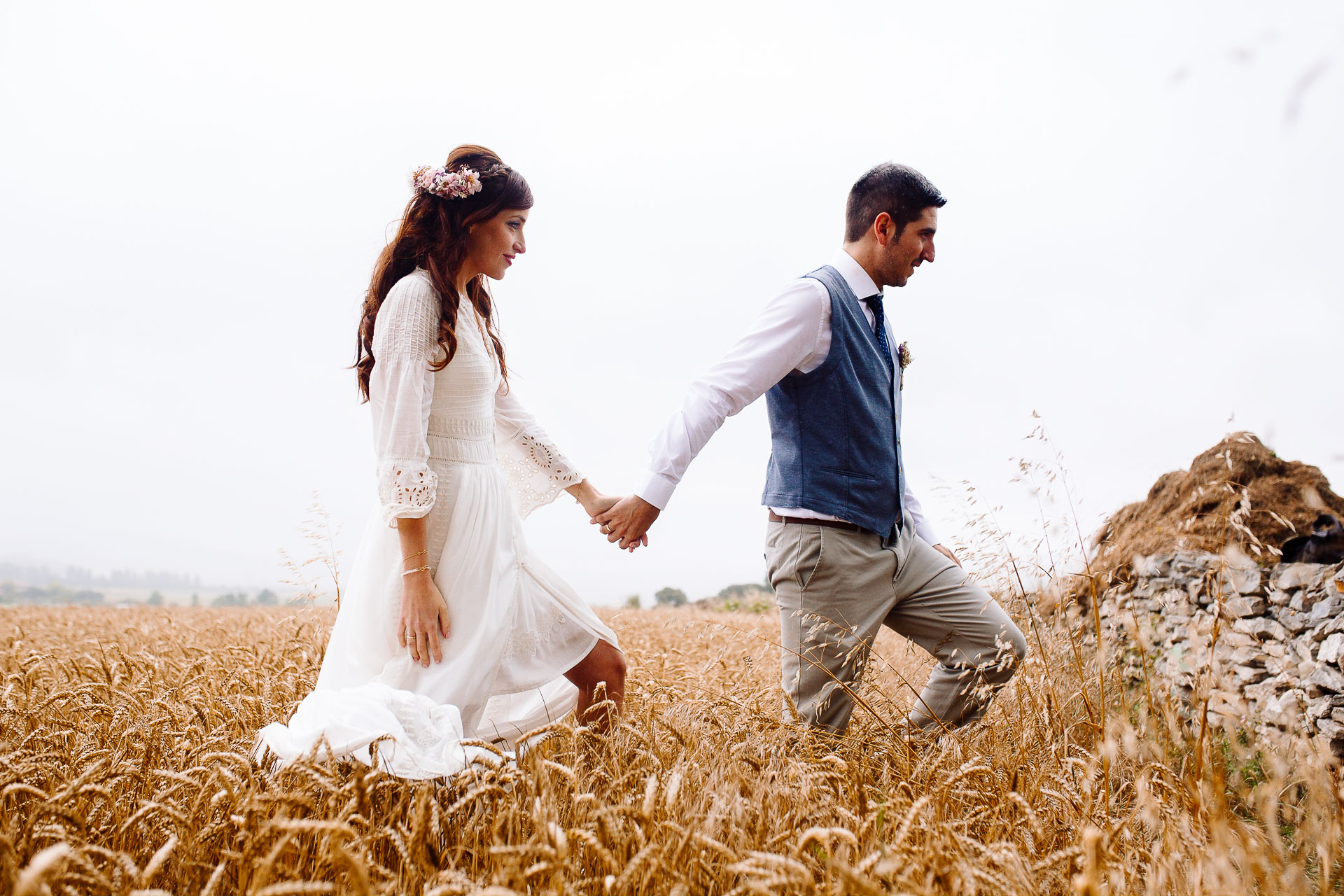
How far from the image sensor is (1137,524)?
6.01 m

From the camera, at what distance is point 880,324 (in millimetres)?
3369

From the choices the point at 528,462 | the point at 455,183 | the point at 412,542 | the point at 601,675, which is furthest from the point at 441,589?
the point at 455,183

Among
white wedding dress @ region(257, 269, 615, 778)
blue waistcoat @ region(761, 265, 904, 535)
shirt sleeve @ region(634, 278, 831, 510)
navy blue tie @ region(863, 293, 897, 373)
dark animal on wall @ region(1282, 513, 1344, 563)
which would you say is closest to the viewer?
white wedding dress @ region(257, 269, 615, 778)

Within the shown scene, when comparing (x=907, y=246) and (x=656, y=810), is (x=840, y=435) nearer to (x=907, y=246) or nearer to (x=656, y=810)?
(x=907, y=246)

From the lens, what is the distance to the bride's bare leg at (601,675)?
111 inches

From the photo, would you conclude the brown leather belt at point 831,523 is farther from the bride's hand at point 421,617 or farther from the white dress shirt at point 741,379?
the bride's hand at point 421,617

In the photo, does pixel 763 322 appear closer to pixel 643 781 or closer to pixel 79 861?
pixel 643 781

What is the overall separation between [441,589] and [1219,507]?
15.6 ft

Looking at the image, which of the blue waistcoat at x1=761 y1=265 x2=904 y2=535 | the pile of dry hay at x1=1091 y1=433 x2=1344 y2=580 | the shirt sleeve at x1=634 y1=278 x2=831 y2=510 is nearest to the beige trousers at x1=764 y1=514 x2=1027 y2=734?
the blue waistcoat at x1=761 y1=265 x2=904 y2=535

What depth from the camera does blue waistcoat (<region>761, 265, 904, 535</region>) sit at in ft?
10.0

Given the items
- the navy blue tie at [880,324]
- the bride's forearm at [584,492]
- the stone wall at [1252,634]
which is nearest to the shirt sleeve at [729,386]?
the bride's forearm at [584,492]

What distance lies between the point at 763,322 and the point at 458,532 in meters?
1.29

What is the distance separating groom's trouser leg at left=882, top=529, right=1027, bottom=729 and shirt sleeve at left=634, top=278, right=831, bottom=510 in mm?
850

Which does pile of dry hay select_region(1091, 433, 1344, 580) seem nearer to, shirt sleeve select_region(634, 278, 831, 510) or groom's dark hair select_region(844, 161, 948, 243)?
groom's dark hair select_region(844, 161, 948, 243)
